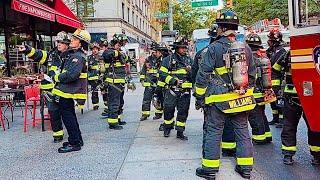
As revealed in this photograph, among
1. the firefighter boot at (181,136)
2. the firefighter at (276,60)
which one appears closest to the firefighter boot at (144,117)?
the firefighter boot at (181,136)

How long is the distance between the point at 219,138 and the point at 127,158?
1.69m

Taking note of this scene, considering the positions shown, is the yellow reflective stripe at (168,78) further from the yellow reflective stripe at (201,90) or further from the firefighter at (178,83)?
the yellow reflective stripe at (201,90)

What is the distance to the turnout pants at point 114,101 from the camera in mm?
8672

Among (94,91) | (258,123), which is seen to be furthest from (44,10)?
(258,123)

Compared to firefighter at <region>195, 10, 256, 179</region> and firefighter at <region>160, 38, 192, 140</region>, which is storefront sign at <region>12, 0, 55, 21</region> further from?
firefighter at <region>195, 10, 256, 179</region>

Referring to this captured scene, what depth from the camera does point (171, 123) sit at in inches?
308

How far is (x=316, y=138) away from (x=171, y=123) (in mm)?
2729

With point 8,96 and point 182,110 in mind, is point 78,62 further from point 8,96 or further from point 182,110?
point 8,96

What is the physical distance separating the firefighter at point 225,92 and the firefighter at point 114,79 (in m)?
3.56

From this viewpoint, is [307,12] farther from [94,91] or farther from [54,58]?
[94,91]

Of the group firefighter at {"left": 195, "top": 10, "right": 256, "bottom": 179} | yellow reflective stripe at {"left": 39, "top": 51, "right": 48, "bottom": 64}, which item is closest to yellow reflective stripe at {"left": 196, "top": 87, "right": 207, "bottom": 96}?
firefighter at {"left": 195, "top": 10, "right": 256, "bottom": 179}

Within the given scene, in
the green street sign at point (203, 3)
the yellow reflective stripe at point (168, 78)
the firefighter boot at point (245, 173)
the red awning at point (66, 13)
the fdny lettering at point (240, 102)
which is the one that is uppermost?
the green street sign at point (203, 3)

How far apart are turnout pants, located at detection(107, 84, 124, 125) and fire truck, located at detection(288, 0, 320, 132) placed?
14.3 feet

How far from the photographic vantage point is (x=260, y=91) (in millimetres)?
6996
